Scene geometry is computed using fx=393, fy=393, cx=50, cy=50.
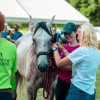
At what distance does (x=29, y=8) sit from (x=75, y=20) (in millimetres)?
2675

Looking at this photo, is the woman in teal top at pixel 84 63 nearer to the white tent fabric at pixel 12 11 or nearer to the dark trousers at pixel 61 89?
the dark trousers at pixel 61 89

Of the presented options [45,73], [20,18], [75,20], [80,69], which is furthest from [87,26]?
[75,20]

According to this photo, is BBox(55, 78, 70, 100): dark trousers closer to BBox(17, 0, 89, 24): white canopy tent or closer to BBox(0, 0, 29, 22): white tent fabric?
BBox(0, 0, 29, 22): white tent fabric

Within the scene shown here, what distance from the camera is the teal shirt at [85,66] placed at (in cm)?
507

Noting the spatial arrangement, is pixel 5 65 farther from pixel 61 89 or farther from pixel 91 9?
pixel 91 9

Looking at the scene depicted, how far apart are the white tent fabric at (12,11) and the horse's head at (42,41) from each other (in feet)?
36.5

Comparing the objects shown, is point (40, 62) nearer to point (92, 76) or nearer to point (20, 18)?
point (92, 76)

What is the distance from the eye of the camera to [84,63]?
511 centimetres

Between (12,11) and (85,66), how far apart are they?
48.3 ft

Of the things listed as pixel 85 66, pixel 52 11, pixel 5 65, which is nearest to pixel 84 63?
pixel 85 66

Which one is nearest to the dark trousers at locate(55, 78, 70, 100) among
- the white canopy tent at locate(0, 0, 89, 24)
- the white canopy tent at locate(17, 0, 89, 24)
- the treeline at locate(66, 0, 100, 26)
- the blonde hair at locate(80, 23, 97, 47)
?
the blonde hair at locate(80, 23, 97, 47)

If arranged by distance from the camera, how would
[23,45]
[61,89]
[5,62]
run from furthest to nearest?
[23,45]
[61,89]
[5,62]

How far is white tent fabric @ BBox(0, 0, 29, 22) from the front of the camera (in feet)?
60.6

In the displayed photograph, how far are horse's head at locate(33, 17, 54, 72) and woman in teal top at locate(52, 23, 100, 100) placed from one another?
1.39 meters
